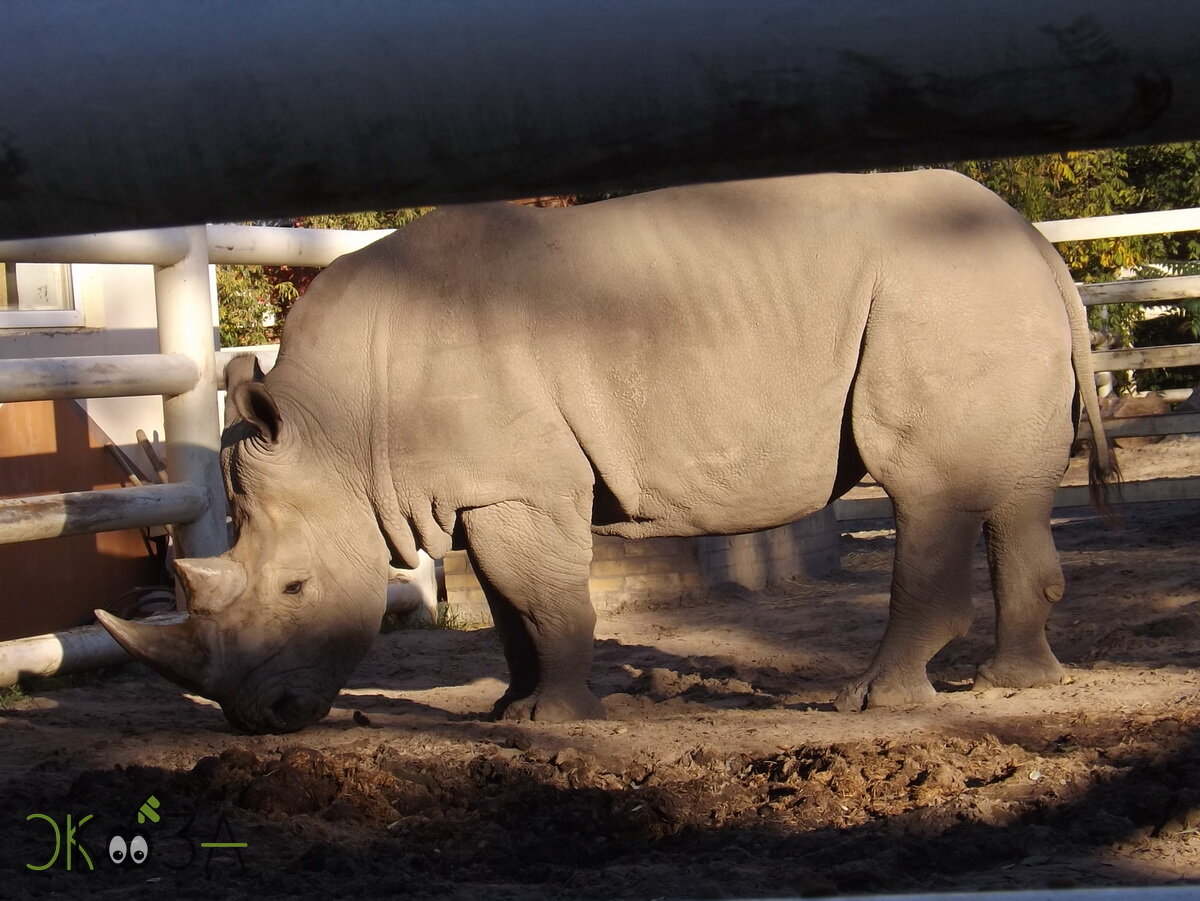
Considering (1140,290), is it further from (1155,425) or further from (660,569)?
(660,569)

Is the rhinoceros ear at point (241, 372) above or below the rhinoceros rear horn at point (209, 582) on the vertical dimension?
above

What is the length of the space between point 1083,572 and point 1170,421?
2.71m

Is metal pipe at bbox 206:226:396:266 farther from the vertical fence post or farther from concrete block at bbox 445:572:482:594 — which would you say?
concrete block at bbox 445:572:482:594

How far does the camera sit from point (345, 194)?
67 cm

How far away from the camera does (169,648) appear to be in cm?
469

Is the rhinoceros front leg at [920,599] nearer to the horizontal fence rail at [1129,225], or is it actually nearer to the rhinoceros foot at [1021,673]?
the rhinoceros foot at [1021,673]

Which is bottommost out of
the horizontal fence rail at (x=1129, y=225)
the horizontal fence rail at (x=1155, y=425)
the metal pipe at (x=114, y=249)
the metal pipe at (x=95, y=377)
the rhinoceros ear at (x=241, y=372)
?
the horizontal fence rail at (x=1155, y=425)

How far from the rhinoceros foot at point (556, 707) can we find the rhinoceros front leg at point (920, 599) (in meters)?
0.90

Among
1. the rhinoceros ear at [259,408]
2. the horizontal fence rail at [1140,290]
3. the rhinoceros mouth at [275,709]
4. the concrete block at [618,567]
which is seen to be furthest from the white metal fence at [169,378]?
the horizontal fence rail at [1140,290]

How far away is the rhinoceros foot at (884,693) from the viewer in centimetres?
495

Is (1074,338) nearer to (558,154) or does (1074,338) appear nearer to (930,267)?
(930,267)

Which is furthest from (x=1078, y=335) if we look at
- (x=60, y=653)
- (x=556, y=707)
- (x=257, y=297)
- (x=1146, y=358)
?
(x=257, y=297)

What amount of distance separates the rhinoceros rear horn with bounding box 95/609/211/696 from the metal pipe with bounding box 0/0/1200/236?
4.25m

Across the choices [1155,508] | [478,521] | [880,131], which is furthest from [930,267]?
[1155,508]
